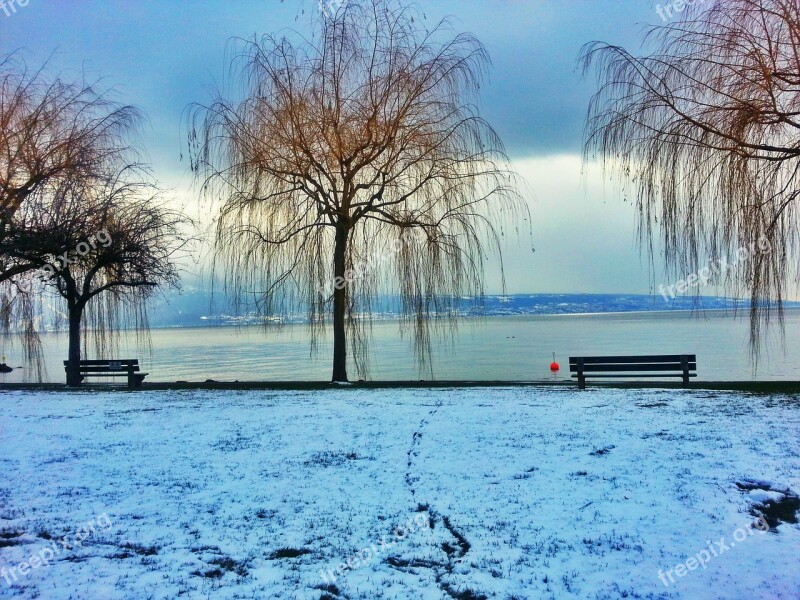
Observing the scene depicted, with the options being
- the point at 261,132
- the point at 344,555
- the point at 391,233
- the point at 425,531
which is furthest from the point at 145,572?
the point at 261,132

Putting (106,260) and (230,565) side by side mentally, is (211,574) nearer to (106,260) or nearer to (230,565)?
(230,565)

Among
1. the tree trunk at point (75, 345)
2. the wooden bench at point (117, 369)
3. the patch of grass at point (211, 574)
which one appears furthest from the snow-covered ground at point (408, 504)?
the tree trunk at point (75, 345)

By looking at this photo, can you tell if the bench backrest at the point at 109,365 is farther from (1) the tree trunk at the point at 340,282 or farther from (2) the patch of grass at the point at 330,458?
(2) the patch of grass at the point at 330,458

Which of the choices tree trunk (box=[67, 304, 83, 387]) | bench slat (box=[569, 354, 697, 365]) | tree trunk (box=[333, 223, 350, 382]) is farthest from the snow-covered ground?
tree trunk (box=[67, 304, 83, 387])

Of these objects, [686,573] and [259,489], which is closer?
[686,573]

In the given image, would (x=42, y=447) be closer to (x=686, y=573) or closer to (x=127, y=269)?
(x=686, y=573)

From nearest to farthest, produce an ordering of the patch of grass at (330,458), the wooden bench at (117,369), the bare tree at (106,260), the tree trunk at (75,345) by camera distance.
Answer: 1. the patch of grass at (330,458)
2. the bare tree at (106,260)
3. the wooden bench at (117,369)
4. the tree trunk at (75,345)

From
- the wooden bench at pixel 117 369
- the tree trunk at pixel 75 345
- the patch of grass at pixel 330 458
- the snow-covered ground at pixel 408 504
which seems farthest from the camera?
the tree trunk at pixel 75 345

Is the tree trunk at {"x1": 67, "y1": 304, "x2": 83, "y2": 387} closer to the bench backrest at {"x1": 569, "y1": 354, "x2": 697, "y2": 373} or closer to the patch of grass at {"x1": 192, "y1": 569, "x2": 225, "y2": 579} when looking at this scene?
the bench backrest at {"x1": 569, "y1": 354, "x2": 697, "y2": 373}

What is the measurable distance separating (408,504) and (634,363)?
8832 mm

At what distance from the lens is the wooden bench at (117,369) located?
15.1 metres

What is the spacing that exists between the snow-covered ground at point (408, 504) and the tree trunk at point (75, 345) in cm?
749

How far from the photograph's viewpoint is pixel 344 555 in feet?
14.8

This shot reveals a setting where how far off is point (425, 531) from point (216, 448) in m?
3.58
